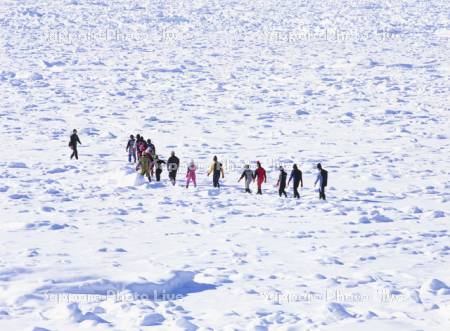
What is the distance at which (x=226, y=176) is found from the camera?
25172 millimetres

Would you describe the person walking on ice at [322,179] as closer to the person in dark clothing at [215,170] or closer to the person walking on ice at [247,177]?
the person walking on ice at [247,177]

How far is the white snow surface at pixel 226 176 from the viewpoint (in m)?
12.6

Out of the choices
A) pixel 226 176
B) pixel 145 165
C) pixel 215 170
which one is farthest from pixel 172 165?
pixel 226 176

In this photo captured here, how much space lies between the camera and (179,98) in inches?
Answer: 1730

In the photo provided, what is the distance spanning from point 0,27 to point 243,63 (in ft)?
72.6

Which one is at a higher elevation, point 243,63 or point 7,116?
point 243,63

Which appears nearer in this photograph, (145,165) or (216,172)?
(216,172)

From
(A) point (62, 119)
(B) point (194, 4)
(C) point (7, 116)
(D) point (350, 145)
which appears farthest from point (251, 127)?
(B) point (194, 4)

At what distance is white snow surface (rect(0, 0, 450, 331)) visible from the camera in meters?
12.6

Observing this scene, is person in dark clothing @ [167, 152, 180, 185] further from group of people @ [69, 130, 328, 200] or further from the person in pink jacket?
the person in pink jacket

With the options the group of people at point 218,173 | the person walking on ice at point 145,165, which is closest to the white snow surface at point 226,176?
the person walking on ice at point 145,165

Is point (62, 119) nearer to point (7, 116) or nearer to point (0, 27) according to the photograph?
point (7, 116)

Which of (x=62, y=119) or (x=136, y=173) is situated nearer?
(x=136, y=173)

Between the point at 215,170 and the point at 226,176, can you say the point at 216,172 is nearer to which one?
the point at 215,170
